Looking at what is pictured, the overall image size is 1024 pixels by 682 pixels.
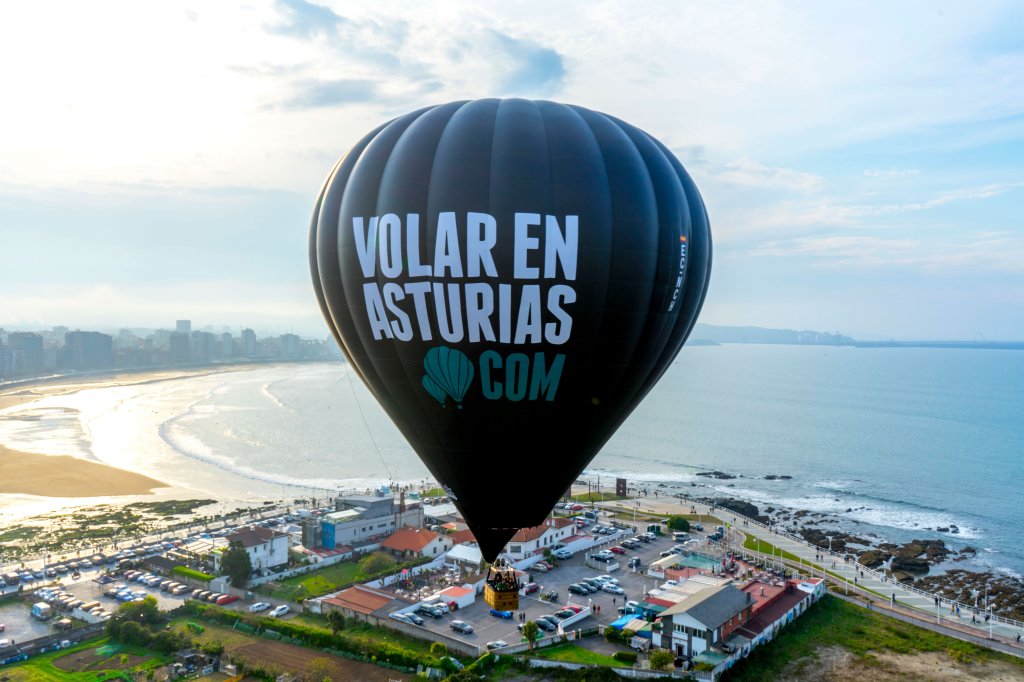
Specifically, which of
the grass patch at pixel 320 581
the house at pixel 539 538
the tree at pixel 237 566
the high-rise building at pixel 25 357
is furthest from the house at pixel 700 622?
the high-rise building at pixel 25 357

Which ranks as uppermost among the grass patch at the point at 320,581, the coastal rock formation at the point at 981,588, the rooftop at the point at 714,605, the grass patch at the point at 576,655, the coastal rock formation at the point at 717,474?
the rooftop at the point at 714,605

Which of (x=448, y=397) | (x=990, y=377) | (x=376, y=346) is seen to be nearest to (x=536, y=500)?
(x=448, y=397)

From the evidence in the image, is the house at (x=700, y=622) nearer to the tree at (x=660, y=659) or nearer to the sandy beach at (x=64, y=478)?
the tree at (x=660, y=659)

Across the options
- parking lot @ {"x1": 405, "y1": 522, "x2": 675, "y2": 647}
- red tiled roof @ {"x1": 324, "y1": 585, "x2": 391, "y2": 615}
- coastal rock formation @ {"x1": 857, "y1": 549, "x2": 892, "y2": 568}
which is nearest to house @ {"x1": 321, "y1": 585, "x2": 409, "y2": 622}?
red tiled roof @ {"x1": 324, "y1": 585, "x2": 391, "y2": 615}

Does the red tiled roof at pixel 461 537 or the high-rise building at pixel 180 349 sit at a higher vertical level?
the high-rise building at pixel 180 349

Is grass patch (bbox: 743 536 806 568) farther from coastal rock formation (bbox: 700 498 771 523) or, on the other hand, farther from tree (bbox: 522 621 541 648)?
tree (bbox: 522 621 541 648)

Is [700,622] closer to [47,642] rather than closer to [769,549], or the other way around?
[769,549]

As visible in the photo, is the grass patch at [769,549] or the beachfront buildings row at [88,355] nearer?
the grass patch at [769,549]
